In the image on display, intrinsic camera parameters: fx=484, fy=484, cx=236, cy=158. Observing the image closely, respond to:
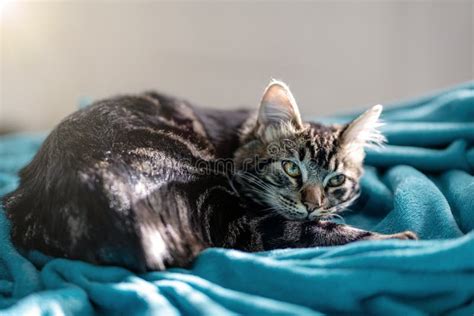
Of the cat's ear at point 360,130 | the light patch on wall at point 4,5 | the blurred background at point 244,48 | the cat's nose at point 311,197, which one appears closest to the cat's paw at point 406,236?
the cat's nose at point 311,197

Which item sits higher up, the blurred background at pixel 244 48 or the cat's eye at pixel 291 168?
the blurred background at pixel 244 48

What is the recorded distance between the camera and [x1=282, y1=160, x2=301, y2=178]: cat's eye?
1.40m

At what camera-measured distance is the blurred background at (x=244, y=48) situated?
9.48 feet

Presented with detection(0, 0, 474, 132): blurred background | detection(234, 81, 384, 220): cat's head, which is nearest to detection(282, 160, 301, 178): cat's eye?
detection(234, 81, 384, 220): cat's head

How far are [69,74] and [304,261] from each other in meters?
2.55

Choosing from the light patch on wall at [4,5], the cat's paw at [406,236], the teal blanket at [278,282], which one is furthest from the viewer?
the light patch on wall at [4,5]

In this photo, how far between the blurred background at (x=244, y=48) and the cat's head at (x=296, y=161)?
1.52m

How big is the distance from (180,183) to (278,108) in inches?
16.1

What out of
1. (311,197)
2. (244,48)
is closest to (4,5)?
(244,48)

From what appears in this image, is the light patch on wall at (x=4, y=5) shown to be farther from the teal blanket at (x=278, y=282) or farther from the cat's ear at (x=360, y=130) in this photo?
the cat's ear at (x=360, y=130)

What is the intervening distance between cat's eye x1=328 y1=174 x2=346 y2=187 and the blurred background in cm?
159

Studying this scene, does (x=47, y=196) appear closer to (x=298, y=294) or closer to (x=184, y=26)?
(x=298, y=294)

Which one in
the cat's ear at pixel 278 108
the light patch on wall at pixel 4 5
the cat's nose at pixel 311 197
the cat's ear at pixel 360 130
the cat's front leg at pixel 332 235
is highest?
the light patch on wall at pixel 4 5

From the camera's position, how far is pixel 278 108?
4.74 ft
